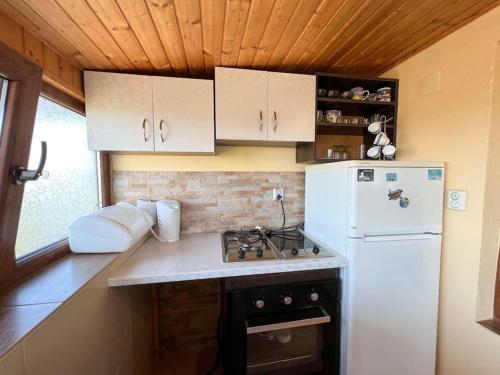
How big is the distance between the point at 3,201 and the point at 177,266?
2.43 feet

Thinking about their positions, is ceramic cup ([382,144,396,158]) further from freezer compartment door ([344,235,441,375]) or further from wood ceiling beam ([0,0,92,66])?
wood ceiling beam ([0,0,92,66])

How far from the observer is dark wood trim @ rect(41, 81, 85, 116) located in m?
1.11

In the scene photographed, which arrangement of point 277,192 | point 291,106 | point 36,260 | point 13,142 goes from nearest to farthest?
1. point 13,142
2. point 36,260
3. point 291,106
4. point 277,192

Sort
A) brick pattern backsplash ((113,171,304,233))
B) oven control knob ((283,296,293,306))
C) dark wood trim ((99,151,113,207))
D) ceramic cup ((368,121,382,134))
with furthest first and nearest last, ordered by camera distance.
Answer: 1. brick pattern backsplash ((113,171,304,233))
2. dark wood trim ((99,151,113,207))
3. ceramic cup ((368,121,382,134))
4. oven control knob ((283,296,293,306))

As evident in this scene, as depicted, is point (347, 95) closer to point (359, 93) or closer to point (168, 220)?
point (359, 93)

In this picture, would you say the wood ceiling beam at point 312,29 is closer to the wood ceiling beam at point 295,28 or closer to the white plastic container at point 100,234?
the wood ceiling beam at point 295,28

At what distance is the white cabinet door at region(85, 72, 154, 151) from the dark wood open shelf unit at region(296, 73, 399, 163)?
3.70 ft

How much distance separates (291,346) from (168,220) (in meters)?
1.11

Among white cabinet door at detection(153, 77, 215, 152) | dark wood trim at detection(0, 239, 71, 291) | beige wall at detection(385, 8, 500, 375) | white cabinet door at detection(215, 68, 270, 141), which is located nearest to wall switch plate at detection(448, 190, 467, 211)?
beige wall at detection(385, 8, 500, 375)

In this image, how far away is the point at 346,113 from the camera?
174 cm

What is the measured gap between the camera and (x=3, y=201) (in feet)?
2.67

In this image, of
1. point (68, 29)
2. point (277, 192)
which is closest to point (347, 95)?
point (277, 192)

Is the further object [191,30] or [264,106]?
[264,106]

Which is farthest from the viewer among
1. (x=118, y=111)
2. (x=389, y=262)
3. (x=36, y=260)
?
(x=118, y=111)
